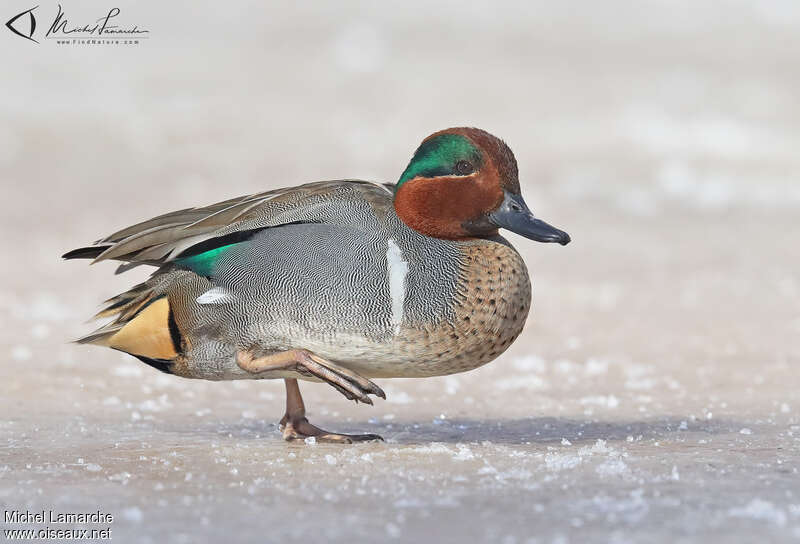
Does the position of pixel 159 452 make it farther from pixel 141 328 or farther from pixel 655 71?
pixel 655 71

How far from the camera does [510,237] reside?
11.8 m

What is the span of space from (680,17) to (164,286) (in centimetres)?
1671

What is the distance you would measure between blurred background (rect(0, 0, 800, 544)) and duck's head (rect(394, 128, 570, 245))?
0.90 metres

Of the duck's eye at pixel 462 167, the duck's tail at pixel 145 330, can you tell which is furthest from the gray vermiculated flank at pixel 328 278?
the duck's eye at pixel 462 167

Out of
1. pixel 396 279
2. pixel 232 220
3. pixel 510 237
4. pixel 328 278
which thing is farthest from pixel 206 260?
pixel 510 237

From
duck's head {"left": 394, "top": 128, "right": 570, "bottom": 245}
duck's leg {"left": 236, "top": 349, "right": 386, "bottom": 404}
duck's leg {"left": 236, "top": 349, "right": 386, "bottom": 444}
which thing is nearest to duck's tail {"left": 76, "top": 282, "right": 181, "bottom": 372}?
duck's leg {"left": 236, "top": 349, "right": 386, "bottom": 444}

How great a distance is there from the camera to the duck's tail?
16.9 ft

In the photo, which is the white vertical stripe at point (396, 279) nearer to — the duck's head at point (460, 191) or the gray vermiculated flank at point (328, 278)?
the gray vermiculated flank at point (328, 278)

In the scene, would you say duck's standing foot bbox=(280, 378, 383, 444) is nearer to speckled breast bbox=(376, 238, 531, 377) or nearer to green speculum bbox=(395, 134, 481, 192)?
speckled breast bbox=(376, 238, 531, 377)

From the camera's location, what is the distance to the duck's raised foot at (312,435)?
525 centimetres

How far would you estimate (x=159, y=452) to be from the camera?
4949mm

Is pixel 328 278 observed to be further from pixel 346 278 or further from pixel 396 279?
pixel 396 279

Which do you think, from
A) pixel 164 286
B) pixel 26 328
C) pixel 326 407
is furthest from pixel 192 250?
pixel 26 328

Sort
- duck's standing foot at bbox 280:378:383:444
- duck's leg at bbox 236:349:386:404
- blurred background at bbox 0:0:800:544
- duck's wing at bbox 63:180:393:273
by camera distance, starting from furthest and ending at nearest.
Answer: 1. duck's standing foot at bbox 280:378:383:444
2. duck's wing at bbox 63:180:393:273
3. duck's leg at bbox 236:349:386:404
4. blurred background at bbox 0:0:800:544
